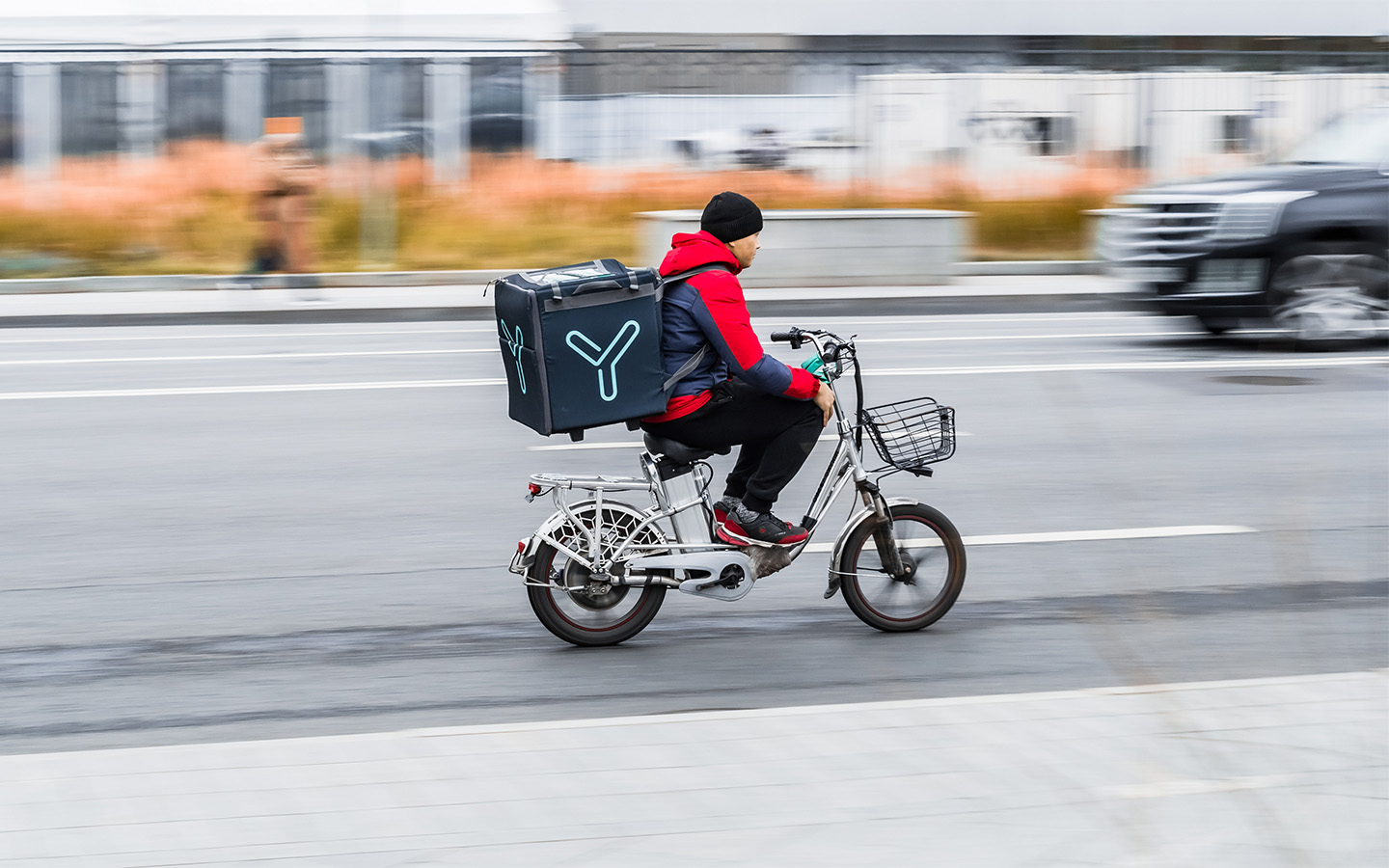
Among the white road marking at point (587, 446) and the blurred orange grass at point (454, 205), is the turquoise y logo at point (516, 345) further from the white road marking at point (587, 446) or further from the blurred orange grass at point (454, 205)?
the blurred orange grass at point (454, 205)

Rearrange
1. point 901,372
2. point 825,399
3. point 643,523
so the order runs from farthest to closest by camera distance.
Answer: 1. point 901,372
2. point 643,523
3. point 825,399

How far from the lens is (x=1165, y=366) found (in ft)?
39.7

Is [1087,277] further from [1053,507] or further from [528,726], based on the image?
[528,726]

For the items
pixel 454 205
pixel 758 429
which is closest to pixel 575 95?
pixel 454 205

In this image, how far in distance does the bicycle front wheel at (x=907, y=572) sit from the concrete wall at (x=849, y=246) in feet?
40.7

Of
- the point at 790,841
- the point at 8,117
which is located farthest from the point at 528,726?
the point at 8,117

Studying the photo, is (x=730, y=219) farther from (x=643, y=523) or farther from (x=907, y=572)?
(x=907, y=572)

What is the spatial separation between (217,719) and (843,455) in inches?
87.1

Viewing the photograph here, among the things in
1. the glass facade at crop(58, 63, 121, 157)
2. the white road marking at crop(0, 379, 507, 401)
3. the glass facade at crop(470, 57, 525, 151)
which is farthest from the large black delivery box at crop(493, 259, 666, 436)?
the glass facade at crop(58, 63, 121, 157)

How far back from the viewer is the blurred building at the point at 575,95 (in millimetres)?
21281

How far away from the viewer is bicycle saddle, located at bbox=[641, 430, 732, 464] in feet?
17.3

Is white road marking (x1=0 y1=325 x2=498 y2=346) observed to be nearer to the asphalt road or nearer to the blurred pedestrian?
the asphalt road

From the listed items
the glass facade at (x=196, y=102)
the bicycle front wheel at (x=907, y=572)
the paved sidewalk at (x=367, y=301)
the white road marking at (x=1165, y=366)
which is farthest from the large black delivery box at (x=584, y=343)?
the glass facade at (x=196, y=102)

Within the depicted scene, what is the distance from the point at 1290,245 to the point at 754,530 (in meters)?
8.52
